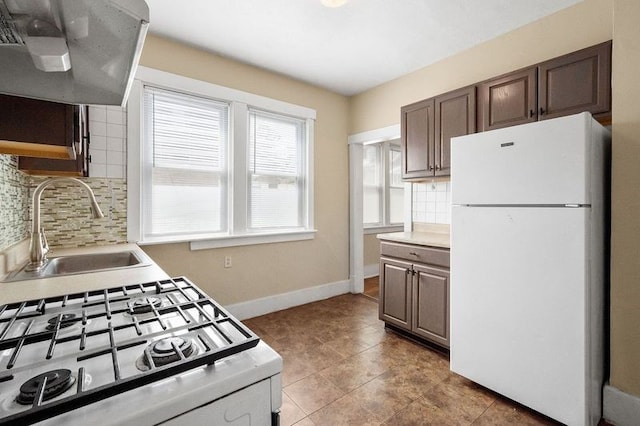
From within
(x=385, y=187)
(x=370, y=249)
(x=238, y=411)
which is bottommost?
(x=370, y=249)

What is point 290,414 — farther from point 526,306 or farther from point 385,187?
point 385,187

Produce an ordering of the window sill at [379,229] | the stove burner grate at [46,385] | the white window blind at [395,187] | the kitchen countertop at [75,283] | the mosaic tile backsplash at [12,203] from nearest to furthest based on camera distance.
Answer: the stove burner grate at [46,385] < the kitchen countertop at [75,283] < the mosaic tile backsplash at [12,203] < the window sill at [379,229] < the white window blind at [395,187]

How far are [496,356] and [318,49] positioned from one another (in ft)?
9.28

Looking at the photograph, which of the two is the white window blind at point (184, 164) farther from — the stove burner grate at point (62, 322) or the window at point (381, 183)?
the window at point (381, 183)

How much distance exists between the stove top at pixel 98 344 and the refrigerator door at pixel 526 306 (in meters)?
1.67

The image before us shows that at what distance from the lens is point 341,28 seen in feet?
8.23

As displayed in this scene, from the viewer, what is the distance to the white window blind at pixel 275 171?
10.9ft

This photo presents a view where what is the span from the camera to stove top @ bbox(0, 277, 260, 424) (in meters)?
0.54

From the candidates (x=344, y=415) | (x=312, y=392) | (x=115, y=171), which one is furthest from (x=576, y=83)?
(x=115, y=171)

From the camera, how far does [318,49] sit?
112 inches

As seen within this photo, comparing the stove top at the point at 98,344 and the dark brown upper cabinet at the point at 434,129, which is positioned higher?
the dark brown upper cabinet at the point at 434,129

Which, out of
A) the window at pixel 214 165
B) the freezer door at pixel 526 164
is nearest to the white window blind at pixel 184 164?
the window at pixel 214 165

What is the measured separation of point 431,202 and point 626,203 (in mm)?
1641

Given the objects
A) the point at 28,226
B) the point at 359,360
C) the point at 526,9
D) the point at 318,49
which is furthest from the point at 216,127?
the point at 526,9
